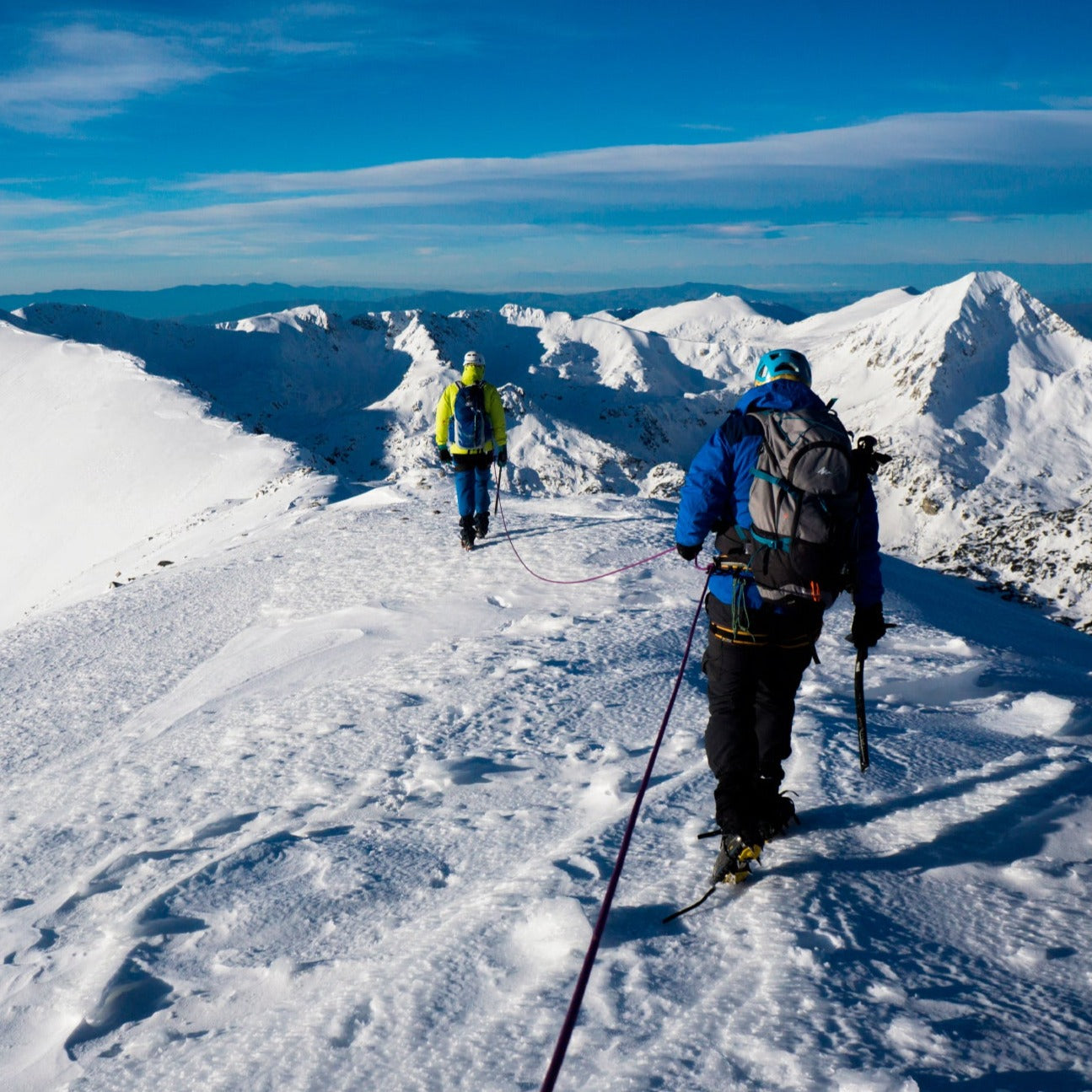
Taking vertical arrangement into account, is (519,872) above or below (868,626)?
below

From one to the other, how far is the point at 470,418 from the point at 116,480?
33.1 meters

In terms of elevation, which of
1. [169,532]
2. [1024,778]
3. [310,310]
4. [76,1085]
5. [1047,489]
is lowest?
[1047,489]

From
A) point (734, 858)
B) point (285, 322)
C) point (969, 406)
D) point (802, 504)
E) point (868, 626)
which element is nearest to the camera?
point (802, 504)

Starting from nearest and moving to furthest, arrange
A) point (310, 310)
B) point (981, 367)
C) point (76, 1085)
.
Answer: point (76, 1085) → point (981, 367) → point (310, 310)

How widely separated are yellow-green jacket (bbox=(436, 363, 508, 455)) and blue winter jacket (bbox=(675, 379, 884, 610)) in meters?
8.33

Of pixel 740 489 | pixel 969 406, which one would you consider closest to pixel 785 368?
pixel 740 489

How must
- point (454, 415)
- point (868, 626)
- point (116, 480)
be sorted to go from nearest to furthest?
point (868, 626), point (454, 415), point (116, 480)

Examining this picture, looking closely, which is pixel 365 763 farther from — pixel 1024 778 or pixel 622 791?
pixel 1024 778

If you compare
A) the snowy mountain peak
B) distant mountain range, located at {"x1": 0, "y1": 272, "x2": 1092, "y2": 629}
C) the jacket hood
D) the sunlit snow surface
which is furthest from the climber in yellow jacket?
the snowy mountain peak

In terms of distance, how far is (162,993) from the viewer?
4137 millimetres

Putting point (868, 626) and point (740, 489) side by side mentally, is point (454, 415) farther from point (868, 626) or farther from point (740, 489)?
point (868, 626)

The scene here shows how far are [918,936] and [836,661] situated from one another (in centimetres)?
456

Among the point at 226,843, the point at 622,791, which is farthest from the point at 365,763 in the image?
the point at 622,791

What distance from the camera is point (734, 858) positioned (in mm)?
4387
